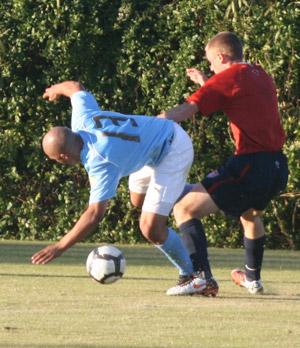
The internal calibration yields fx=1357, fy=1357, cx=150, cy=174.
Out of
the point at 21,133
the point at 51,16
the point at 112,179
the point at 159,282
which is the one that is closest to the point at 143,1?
the point at 51,16

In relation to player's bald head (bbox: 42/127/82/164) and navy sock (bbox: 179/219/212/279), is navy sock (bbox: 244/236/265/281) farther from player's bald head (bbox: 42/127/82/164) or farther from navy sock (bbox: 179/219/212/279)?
player's bald head (bbox: 42/127/82/164)

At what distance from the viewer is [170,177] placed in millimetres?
9750

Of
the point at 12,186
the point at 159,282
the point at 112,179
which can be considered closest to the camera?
the point at 112,179

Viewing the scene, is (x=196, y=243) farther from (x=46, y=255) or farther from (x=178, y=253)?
(x=46, y=255)

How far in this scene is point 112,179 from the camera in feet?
29.6

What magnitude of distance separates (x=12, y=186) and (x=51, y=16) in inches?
86.3

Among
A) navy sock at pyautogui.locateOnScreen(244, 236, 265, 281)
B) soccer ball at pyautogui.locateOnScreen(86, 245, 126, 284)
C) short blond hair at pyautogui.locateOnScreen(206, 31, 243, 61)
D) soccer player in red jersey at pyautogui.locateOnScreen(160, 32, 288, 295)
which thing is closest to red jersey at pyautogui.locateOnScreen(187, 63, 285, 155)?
soccer player in red jersey at pyautogui.locateOnScreen(160, 32, 288, 295)

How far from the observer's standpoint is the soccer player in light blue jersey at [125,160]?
893cm

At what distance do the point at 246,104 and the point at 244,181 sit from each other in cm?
56

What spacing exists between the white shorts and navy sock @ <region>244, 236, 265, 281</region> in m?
0.83

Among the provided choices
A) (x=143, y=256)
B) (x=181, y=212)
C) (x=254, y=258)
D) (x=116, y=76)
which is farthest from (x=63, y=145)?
(x=116, y=76)

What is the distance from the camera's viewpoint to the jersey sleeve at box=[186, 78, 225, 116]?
31.7 ft

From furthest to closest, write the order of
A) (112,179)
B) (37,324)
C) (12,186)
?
1. (12,186)
2. (112,179)
3. (37,324)

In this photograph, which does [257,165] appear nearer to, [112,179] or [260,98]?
[260,98]
